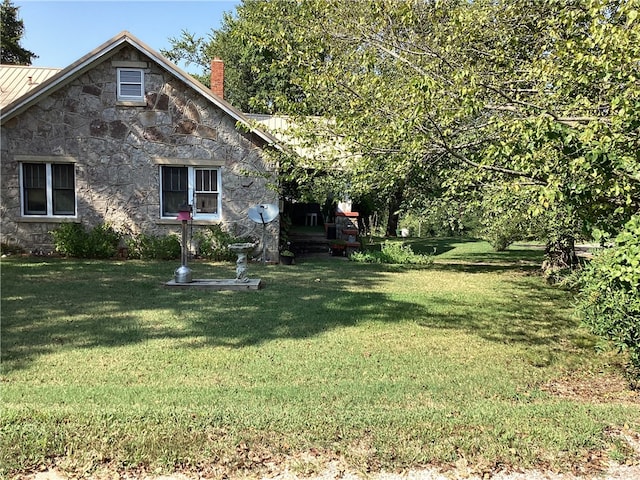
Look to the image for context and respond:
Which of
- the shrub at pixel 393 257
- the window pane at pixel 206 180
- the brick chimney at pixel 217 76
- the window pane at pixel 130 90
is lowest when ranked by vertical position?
the shrub at pixel 393 257

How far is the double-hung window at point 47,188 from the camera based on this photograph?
13242mm

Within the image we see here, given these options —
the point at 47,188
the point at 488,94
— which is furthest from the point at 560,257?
the point at 47,188

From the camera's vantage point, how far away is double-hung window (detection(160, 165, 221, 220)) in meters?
13.4

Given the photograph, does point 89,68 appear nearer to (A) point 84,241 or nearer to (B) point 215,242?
(A) point 84,241

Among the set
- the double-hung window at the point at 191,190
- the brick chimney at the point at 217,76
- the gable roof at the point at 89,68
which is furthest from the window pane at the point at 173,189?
the brick chimney at the point at 217,76

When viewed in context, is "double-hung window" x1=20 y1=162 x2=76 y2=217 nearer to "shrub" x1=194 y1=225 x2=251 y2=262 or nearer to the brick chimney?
"shrub" x1=194 y1=225 x2=251 y2=262

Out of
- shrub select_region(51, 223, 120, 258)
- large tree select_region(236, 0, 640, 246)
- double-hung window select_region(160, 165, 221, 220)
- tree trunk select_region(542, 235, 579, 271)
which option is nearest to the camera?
large tree select_region(236, 0, 640, 246)

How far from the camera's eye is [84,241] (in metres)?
12.8

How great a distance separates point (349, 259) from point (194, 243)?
459cm

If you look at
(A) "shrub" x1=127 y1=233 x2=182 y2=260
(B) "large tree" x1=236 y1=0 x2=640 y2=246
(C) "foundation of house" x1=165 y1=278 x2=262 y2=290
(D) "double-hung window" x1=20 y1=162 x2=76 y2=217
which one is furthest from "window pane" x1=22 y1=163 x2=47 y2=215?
(B) "large tree" x1=236 y1=0 x2=640 y2=246

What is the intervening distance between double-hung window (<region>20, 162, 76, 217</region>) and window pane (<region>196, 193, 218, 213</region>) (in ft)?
10.9

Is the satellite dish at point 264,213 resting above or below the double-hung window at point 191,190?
below

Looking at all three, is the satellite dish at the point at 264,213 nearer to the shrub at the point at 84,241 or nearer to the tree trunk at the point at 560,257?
the shrub at the point at 84,241

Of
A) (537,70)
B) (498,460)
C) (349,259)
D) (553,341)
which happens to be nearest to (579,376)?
(553,341)
